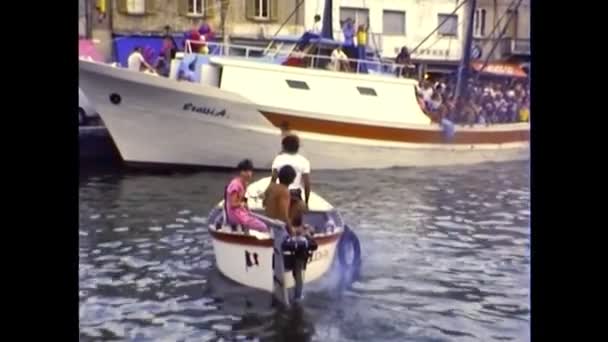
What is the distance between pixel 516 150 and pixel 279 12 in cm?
85

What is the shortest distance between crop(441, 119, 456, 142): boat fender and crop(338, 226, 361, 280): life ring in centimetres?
51

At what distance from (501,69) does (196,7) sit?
948 mm

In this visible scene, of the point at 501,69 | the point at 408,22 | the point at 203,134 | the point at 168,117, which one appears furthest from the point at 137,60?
the point at 501,69

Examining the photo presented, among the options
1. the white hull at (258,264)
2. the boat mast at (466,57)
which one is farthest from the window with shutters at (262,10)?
the white hull at (258,264)

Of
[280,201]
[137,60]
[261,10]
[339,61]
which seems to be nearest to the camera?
[280,201]

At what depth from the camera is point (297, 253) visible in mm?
3670

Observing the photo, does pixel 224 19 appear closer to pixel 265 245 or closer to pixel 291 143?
pixel 291 143

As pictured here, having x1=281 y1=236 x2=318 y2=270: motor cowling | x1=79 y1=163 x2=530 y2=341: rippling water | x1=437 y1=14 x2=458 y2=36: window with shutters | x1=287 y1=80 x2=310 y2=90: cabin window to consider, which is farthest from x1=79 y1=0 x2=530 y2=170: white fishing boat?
x1=281 y1=236 x2=318 y2=270: motor cowling

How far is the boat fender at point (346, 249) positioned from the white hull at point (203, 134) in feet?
0.82

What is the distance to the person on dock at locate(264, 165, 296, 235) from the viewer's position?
364 centimetres

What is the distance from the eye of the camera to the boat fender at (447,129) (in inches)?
160

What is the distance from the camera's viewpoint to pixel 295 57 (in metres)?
4.03

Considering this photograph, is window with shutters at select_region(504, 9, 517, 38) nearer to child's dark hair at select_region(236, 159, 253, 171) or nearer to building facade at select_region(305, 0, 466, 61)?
building facade at select_region(305, 0, 466, 61)
